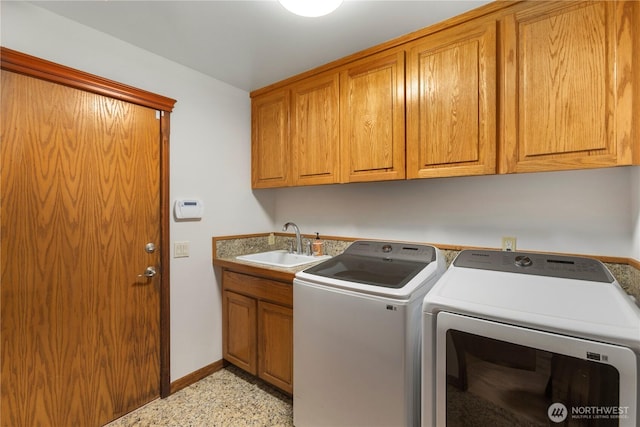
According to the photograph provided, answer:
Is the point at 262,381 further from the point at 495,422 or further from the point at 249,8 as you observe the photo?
the point at 249,8

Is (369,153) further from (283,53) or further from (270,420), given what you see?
(270,420)

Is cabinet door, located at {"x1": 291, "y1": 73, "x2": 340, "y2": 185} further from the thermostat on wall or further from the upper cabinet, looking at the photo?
the thermostat on wall

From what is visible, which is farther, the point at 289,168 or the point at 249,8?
the point at 289,168

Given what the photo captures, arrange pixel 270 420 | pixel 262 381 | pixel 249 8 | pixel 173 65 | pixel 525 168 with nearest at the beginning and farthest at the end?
1. pixel 525 168
2. pixel 249 8
3. pixel 270 420
4. pixel 173 65
5. pixel 262 381

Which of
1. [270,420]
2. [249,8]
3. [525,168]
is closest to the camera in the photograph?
[525,168]

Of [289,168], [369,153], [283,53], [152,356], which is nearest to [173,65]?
[283,53]

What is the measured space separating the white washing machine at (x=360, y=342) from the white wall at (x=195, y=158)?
97 cm

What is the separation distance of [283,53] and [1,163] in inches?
63.2

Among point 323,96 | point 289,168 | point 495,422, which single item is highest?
point 323,96

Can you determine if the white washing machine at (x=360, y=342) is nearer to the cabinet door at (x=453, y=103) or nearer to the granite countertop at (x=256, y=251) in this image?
the granite countertop at (x=256, y=251)

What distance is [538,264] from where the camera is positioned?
138cm

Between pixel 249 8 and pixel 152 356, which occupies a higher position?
pixel 249 8

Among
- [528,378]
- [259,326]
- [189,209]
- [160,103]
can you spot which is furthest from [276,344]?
[160,103]

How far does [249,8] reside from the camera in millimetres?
1436
